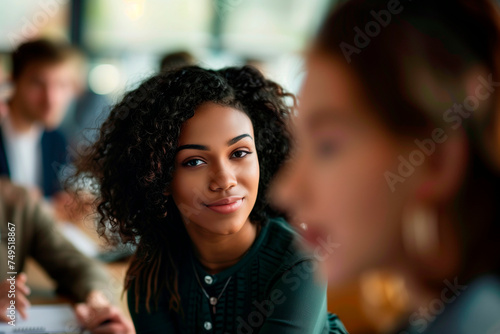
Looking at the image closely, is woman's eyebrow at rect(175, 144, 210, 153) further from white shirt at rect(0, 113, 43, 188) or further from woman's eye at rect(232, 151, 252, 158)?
white shirt at rect(0, 113, 43, 188)

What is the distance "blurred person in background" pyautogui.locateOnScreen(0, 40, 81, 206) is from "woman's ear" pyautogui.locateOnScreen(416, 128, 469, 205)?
3.72ft

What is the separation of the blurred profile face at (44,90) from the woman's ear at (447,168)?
4.29 ft

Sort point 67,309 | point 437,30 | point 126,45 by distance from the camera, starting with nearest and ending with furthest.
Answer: point 437,30 → point 67,309 → point 126,45

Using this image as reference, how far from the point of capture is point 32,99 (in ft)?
4.78

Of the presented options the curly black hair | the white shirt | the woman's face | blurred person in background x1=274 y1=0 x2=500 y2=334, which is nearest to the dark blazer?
the white shirt

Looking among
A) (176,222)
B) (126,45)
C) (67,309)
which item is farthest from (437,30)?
(126,45)

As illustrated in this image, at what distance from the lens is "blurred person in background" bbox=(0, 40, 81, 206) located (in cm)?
131

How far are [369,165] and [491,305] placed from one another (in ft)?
0.50

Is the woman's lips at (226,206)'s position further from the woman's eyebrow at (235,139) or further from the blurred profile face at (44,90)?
the blurred profile face at (44,90)

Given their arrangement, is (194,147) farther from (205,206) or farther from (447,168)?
(447,168)

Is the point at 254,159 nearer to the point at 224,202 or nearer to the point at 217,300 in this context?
the point at 224,202

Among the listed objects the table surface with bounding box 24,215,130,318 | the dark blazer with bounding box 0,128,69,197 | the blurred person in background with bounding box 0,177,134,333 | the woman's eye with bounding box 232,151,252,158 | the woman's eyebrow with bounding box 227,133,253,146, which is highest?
the dark blazer with bounding box 0,128,69,197

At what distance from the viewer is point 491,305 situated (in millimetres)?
363

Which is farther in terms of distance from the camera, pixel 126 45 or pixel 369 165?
pixel 126 45
